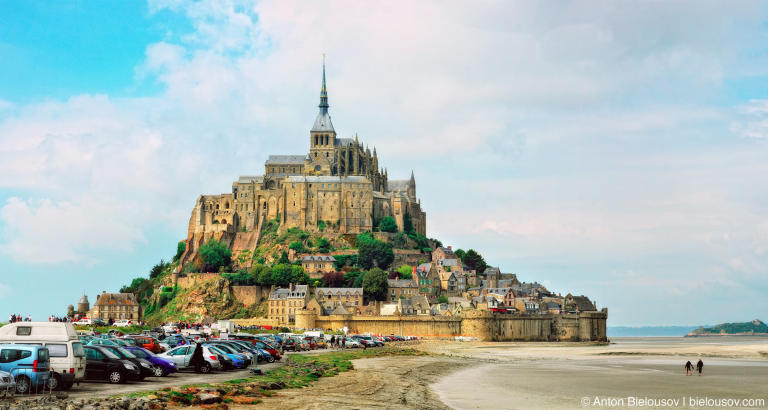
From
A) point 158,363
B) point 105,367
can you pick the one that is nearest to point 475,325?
point 158,363

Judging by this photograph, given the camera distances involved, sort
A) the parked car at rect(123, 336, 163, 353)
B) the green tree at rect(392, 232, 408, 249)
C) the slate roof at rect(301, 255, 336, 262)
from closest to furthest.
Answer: the parked car at rect(123, 336, 163, 353) → the slate roof at rect(301, 255, 336, 262) → the green tree at rect(392, 232, 408, 249)

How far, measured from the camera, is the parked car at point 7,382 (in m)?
21.0

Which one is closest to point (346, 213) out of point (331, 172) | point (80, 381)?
point (331, 172)

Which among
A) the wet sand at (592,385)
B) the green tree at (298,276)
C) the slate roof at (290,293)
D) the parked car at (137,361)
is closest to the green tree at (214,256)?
the green tree at (298,276)

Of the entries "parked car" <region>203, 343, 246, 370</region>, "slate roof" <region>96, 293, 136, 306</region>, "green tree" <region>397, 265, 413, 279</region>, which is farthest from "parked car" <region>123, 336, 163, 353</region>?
"green tree" <region>397, 265, 413, 279</region>

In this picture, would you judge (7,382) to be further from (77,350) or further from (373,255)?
(373,255)

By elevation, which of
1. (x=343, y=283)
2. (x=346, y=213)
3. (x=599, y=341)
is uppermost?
(x=346, y=213)

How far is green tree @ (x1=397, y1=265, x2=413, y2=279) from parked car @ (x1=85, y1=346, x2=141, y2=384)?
9597 centimetres

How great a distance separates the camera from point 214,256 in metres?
126

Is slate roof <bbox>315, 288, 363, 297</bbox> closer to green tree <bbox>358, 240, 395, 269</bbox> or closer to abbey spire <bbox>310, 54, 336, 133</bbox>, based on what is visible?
green tree <bbox>358, 240, 395, 269</bbox>

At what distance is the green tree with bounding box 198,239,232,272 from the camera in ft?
411

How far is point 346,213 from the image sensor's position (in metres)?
134

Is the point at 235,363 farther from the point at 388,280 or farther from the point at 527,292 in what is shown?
the point at 527,292

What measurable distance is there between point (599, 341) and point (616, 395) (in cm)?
7396
